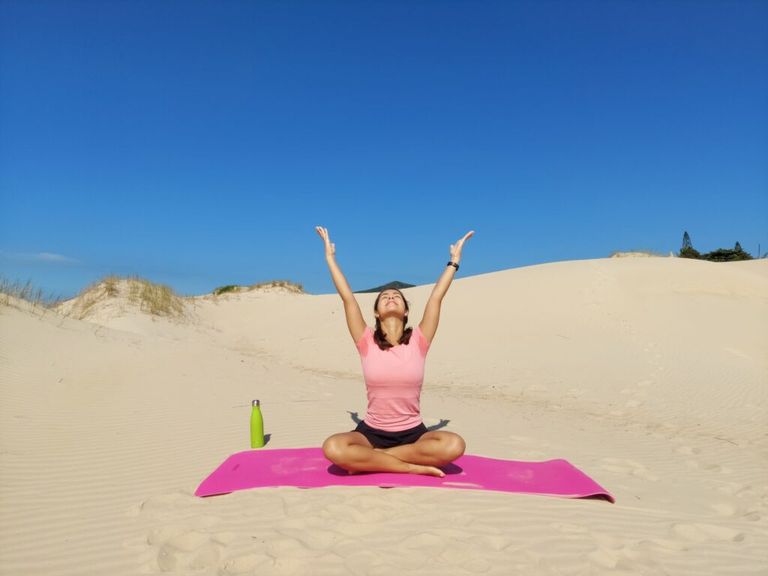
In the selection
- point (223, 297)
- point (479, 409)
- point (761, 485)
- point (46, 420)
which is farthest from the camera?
point (223, 297)

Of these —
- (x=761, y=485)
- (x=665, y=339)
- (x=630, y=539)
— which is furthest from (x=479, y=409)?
(x=665, y=339)

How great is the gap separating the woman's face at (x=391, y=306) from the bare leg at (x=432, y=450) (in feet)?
3.58

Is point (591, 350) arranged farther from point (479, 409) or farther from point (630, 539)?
point (630, 539)

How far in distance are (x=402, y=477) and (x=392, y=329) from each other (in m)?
1.26

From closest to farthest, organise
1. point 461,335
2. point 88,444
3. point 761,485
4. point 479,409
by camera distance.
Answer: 1. point 761,485
2. point 88,444
3. point 479,409
4. point 461,335

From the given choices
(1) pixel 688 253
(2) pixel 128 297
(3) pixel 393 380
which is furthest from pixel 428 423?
(1) pixel 688 253

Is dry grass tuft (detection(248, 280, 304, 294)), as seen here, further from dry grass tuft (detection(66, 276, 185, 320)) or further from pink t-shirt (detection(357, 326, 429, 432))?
pink t-shirt (detection(357, 326, 429, 432))

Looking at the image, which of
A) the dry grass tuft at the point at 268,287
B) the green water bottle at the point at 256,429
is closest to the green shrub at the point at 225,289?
the dry grass tuft at the point at 268,287

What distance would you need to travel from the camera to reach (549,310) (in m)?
16.6

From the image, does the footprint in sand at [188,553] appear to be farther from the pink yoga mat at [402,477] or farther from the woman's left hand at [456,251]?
the woman's left hand at [456,251]

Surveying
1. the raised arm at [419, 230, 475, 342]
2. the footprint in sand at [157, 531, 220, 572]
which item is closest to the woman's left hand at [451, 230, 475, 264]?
the raised arm at [419, 230, 475, 342]

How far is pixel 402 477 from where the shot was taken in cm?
433

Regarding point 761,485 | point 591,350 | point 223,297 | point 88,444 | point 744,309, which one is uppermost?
point 223,297

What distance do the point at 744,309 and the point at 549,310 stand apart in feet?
19.5
